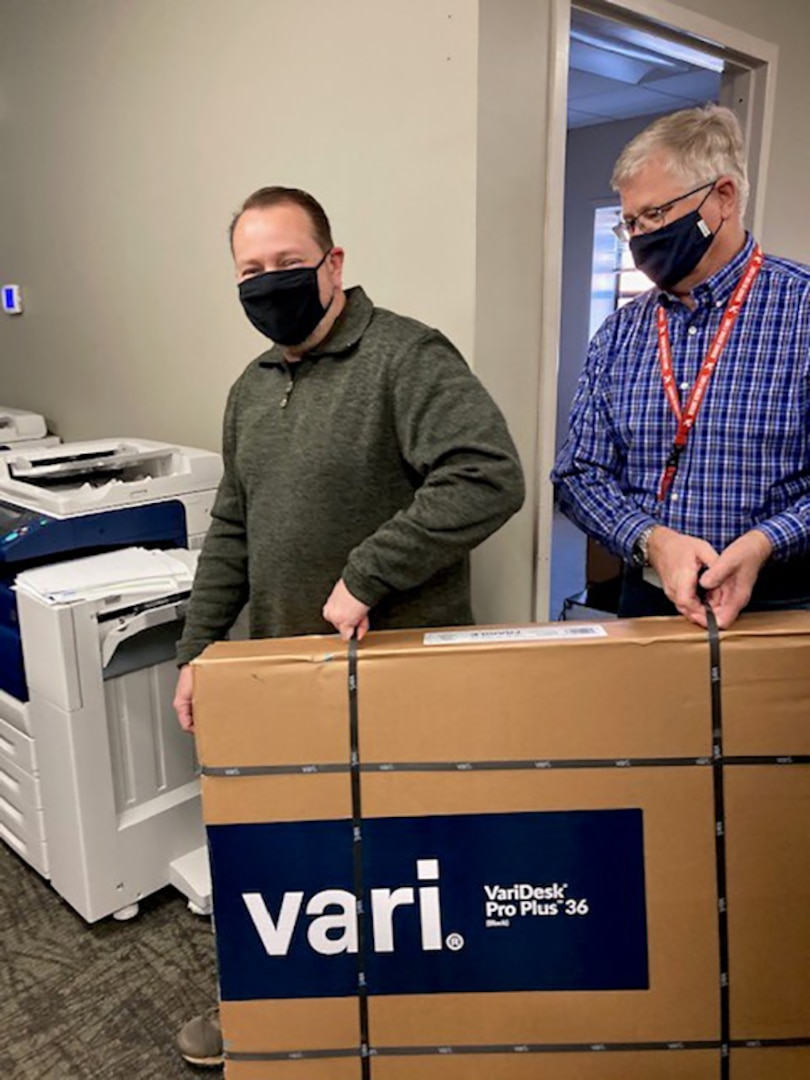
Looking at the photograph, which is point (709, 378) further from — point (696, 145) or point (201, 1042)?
point (201, 1042)

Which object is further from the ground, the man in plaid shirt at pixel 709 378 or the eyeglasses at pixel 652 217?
the eyeglasses at pixel 652 217

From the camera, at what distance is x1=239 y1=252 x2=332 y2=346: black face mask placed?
134 centimetres

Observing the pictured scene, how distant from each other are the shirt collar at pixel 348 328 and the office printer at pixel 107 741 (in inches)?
32.8

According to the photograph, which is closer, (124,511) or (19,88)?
(124,511)

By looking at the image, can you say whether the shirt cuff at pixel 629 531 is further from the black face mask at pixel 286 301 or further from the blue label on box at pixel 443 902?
the black face mask at pixel 286 301

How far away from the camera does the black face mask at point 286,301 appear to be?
4.39ft

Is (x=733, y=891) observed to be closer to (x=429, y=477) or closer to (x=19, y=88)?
(x=429, y=477)

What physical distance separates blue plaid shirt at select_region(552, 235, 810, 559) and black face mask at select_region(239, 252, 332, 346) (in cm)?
47

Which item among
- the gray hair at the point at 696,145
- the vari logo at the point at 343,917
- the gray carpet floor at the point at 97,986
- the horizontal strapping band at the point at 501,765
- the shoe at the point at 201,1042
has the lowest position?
the gray carpet floor at the point at 97,986

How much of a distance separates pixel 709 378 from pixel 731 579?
32 centimetres

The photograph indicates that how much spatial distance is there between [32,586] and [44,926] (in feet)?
2.65

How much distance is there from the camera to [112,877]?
6.55 feet

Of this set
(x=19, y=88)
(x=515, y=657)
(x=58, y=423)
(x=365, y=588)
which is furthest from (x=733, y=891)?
(x=19, y=88)

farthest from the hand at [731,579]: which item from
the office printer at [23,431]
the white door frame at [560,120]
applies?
the office printer at [23,431]
